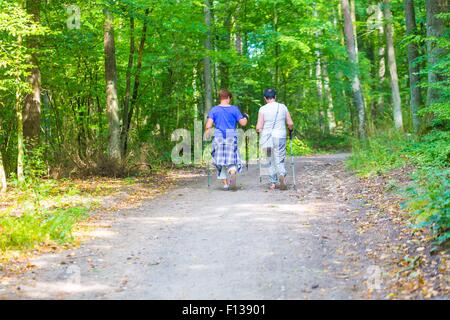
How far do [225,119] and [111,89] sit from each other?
428cm

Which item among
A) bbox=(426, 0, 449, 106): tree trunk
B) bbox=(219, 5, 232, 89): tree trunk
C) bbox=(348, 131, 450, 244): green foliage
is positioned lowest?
bbox=(348, 131, 450, 244): green foliage

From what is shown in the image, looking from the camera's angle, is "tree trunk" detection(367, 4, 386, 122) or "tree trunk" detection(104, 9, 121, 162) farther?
"tree trunk" detection(367, 4, 386, 122)

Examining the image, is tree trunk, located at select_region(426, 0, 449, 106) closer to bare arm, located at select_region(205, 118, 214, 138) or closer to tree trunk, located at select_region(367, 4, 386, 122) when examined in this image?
bare arm, located at select_region(205, 118, 214, 138)

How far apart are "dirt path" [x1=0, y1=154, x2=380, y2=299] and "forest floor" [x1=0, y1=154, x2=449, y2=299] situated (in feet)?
0.04

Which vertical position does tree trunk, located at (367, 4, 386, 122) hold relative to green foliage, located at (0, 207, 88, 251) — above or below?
above

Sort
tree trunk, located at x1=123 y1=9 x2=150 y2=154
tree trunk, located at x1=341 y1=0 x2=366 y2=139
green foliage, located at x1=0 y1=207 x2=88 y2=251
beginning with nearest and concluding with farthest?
green foliage, located at x1=0 y1=207 x2=88 y2=251 < tree trunk, located at x1=123 y1=9 x2=150 y2=154 < tree trunk, located at x1=341 y1=0 x2=366 y2=139

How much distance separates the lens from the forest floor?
19.5 feet

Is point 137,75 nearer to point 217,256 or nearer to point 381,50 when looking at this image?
point 217,256

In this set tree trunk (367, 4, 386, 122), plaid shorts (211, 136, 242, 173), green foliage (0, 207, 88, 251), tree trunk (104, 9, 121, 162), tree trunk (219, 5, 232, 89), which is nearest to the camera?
green foliage (0, 207, 88, 251)

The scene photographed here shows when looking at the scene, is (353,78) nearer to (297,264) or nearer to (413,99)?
(413,99)

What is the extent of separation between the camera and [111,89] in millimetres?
15445

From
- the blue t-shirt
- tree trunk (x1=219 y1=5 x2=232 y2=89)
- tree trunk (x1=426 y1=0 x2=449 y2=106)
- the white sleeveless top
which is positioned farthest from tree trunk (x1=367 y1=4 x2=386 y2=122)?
the blue t-shirt

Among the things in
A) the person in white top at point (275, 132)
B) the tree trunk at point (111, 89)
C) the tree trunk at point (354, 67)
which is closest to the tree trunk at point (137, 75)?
the tree trunk at point (111, 89)

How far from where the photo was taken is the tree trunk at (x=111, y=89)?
1510 centimetres
